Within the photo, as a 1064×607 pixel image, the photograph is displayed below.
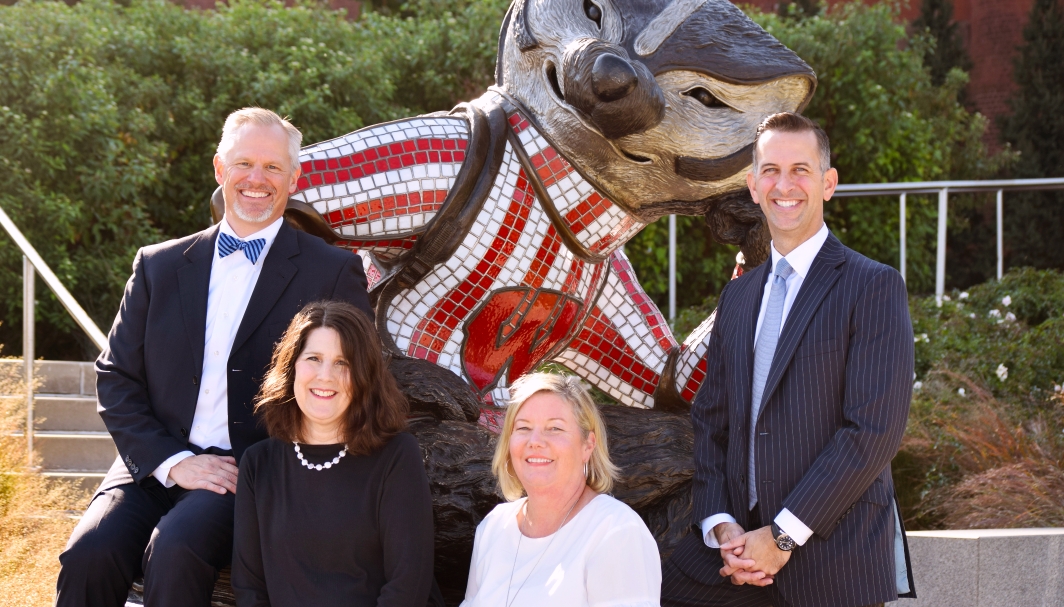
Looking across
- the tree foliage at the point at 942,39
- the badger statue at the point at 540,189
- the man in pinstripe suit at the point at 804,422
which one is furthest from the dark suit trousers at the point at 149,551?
the tree foliage at the point at 942,39

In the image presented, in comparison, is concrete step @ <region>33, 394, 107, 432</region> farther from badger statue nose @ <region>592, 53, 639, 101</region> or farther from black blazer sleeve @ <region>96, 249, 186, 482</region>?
badger statue nose @ <region>592, 53, 639, 101</region>

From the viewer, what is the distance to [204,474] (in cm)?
244

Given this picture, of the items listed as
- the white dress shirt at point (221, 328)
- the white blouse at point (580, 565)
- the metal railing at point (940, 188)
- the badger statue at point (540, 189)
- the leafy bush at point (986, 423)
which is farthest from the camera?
the metal railing at point (940, 188)

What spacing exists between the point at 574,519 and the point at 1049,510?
277 cm

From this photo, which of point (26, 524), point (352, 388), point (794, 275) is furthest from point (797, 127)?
point (26, 524)

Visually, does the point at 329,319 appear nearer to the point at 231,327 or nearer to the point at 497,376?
the point at 231,327

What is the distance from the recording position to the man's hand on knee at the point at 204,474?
2.43 metres

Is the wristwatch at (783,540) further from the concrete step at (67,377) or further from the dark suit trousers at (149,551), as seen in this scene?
the concrete step at (67,377)

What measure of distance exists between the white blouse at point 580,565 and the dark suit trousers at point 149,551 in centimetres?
56

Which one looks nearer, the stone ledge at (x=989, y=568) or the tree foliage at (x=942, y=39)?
the stone ledge at (x=989, y=568)

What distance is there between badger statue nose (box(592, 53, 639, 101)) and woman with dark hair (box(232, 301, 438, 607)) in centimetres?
79

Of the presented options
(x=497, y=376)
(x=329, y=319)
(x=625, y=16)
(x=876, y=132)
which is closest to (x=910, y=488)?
(x=497, y=376)

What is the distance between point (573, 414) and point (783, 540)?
0.48 m

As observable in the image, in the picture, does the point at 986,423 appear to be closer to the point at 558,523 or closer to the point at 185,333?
the point at 558,523
